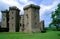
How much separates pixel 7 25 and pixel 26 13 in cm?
2320

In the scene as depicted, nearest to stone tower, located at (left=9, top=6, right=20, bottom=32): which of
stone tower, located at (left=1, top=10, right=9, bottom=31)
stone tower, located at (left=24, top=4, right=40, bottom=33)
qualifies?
stone tower, located at (left=1, top=10, right=9, bottom=31)

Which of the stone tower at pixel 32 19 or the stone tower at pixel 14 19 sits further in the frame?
the stone tower at pixel 14 19

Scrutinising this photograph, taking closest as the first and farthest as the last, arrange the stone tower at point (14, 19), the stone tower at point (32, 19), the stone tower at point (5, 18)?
the stone tower at point (32, 19)
the stone tower at point (14, 19)
the stone tower at point (5, 18)

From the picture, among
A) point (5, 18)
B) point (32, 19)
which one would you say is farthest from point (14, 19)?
point (32, 19)

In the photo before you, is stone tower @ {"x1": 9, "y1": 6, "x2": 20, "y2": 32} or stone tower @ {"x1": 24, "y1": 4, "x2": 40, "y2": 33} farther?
stone tower @ {"x1": 9, "y1": 6, "x2": 20, "y2": 32}

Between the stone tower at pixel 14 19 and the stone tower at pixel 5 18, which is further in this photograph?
the stone tower at pixel 5 18

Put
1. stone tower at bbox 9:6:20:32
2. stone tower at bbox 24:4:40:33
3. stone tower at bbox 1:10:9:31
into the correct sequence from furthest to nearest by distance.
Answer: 1. stone tower at bbox 1:10:9:31
2. stone tower at bbox 9:6:20:32
3. stone tower at bbox 24:4:40:33

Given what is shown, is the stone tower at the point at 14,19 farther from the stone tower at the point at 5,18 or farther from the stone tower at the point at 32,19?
the stone tower at the point at 32,19

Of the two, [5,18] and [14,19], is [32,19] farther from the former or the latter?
[5,18]

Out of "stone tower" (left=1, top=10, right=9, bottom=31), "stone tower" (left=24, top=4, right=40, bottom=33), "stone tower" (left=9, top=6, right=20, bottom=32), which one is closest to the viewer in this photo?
"stone tower" (left=24, top=4, right=40, bottom=33)

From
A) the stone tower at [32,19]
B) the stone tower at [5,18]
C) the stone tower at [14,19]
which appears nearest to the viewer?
the stone tower at [32,19]

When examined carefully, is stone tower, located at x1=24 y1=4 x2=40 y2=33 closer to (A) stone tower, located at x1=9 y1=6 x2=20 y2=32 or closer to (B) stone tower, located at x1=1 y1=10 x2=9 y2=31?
(A) stone tower, located at x1=9 y1=6 x2=20 y2=32

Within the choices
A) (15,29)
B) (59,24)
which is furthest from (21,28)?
(59,24)

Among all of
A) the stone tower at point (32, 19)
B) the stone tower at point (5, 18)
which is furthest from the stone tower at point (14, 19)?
the stone tower at point (32, 19)
